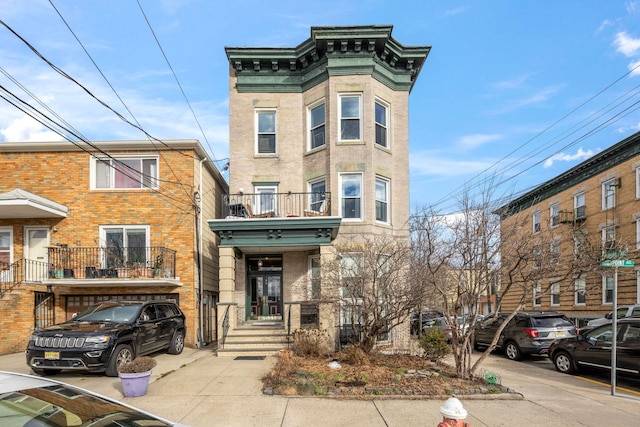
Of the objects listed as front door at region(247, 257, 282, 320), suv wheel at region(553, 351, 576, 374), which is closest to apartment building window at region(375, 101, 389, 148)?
front door at region(247, 257, 282, 320)

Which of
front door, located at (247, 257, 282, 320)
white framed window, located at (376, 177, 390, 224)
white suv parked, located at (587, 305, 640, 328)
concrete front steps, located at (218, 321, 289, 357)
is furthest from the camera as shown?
white suv parked, located at (587, 305, 640, 328)

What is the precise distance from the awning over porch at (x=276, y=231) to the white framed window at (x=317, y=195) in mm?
2000

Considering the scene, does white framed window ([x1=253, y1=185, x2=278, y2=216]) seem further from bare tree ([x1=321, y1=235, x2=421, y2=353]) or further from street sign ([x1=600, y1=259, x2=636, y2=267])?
street sign ([x1=600, y1=259, x2=636, y2=267])

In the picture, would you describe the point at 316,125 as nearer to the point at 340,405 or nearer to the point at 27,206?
the point at 27,206

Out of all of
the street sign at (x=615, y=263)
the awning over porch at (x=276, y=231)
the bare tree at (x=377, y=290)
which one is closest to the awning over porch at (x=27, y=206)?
the awning over porch at (x=276, y=231)

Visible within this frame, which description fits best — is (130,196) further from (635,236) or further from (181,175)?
(635,236)

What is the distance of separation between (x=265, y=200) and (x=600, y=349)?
11120 mm

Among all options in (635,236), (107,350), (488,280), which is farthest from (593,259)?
(635,236)

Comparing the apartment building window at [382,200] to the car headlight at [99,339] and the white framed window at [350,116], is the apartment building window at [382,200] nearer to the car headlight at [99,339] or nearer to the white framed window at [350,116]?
the white framed window at [350,116]

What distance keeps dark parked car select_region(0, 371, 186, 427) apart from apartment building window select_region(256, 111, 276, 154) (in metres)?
13.7

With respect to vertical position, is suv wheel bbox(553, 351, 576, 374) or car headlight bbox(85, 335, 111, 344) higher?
car headlight bbox(85, 335, 111, 344)

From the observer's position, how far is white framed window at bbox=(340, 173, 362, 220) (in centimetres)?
1514

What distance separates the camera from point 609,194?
2442 centimetres

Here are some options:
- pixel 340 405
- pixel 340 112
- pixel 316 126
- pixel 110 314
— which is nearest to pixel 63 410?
pixel 340 405
